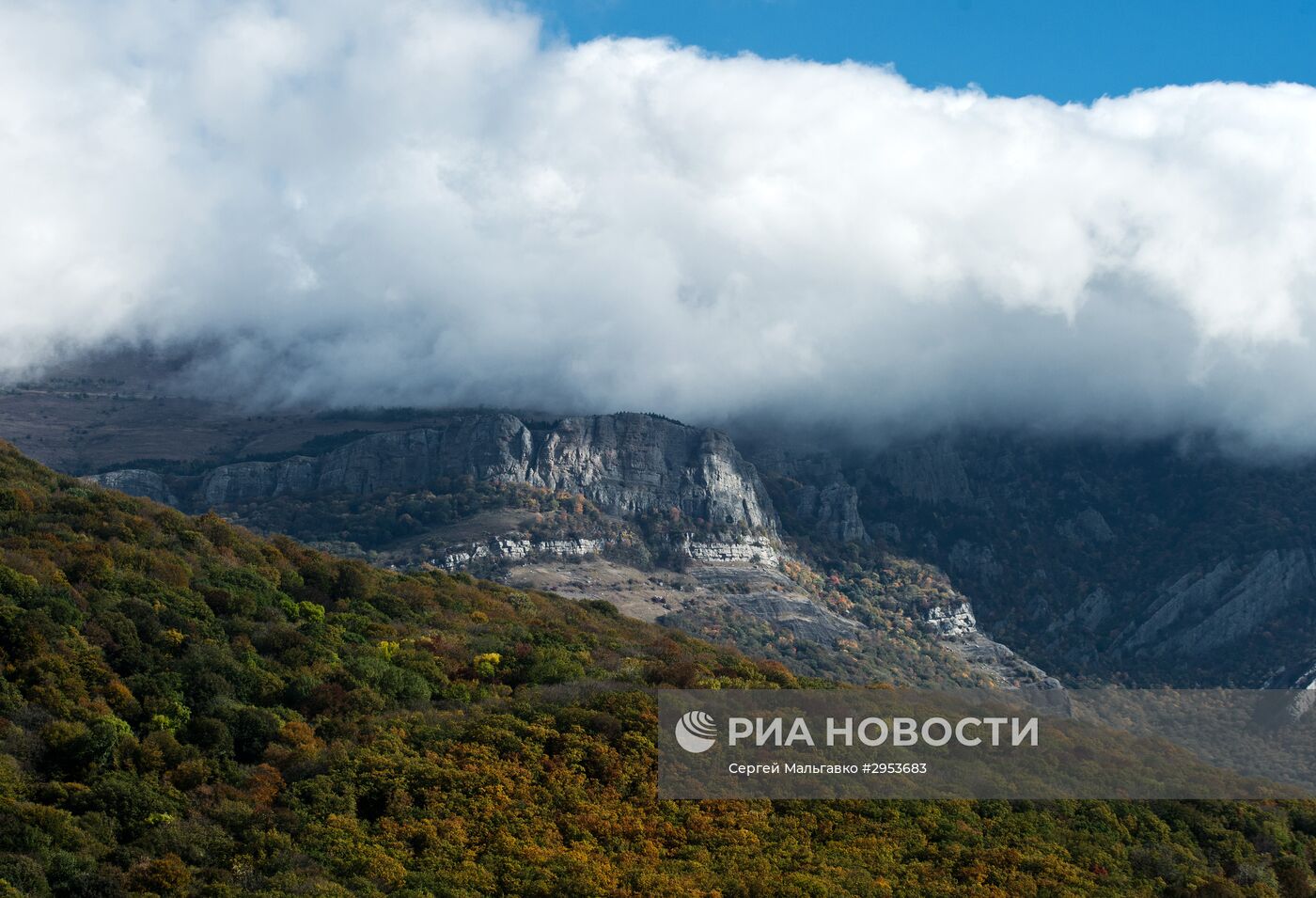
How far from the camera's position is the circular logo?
2832 inches

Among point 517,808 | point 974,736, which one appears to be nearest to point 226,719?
point 517,808

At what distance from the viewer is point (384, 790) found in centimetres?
6309

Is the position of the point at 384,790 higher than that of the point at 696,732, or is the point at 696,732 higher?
the point at 696,732

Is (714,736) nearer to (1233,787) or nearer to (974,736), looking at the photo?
(974,736)

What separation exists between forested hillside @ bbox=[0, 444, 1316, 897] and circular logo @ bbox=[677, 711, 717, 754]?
1.63 meters

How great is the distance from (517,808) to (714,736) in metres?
13.9

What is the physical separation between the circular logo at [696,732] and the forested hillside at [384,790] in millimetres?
1631

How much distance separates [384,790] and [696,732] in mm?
17996

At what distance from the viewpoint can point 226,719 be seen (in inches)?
2687

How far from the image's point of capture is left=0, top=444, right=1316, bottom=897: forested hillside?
2208 inches

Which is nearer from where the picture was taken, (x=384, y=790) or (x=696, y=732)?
(x=384, y=790)

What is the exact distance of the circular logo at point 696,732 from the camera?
236 ft

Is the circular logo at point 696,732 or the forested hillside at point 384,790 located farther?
the circular logo at point 696,732

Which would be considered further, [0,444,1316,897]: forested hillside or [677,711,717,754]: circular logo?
[677,711,717,754]: circular logo
